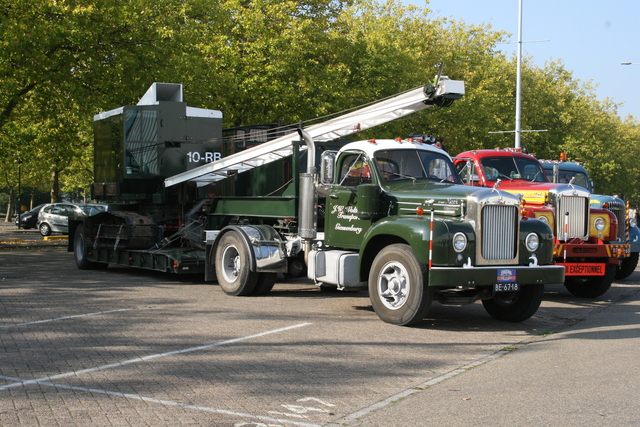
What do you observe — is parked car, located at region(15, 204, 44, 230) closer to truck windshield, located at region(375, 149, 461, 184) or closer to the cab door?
the cab door

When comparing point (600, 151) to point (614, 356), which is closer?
point (614, 356)

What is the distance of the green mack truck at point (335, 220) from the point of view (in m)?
9.15

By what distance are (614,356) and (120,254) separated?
1068 centimetres

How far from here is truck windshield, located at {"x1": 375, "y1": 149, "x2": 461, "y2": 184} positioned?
10.6 m

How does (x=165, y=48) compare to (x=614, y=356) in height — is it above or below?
above

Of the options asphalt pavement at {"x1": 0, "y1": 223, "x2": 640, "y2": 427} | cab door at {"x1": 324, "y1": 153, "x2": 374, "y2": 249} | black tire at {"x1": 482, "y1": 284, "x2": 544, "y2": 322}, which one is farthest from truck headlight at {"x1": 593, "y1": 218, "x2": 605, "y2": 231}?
cab door at {"x1": 324, "y1": 153, "x2": 374, "y2": 249}

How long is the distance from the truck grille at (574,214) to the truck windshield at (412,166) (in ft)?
8.66

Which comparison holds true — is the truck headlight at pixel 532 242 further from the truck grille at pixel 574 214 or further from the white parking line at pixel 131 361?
the white parking line at pixel 131 361

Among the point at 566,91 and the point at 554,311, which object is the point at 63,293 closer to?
the point at 554,311

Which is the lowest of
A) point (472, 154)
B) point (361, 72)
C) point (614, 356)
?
point (614, 356)

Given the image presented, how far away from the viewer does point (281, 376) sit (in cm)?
663

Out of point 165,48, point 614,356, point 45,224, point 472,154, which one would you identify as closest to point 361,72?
point 165,48

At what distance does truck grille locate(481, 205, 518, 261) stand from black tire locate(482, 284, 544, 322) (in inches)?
33.8

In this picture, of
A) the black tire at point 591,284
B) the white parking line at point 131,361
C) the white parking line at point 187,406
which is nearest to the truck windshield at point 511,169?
the black tire at point 591,284
